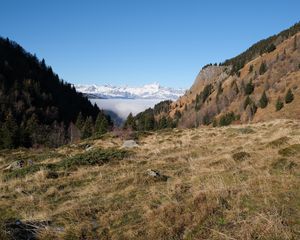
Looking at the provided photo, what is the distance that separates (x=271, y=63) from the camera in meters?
189

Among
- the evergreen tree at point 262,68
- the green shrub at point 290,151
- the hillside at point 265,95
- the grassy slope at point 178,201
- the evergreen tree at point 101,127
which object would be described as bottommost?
the grassy slope at point 178,201

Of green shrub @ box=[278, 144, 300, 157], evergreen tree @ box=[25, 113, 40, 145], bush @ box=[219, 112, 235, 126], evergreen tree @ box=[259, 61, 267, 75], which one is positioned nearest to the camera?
green shrub @ box=[278, 144, 300, 157]

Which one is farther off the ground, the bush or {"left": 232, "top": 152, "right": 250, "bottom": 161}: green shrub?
the bush

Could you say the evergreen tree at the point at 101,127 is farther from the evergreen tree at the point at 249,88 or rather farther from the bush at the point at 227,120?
the evergreen tree at the point at 249,88

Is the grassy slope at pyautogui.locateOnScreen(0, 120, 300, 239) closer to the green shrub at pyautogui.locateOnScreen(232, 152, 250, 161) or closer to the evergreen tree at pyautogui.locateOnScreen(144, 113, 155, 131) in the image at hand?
the green shrub at pyautogui.locateOnScreen(232, 152, 250, 161)

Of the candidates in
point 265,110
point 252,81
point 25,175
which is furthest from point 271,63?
point 25,175

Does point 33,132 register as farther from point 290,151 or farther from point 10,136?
point 290,151

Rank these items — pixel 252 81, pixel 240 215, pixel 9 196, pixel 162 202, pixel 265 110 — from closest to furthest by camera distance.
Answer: pixel 240 215, pixel 162 202, pixel 9 196, pixel 265 110, pixel 252 81

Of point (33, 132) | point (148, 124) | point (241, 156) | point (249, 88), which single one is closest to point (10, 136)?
point (33, 132)

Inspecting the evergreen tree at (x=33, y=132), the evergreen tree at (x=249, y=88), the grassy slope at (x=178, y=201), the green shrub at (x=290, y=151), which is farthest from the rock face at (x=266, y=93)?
the grassy slope at (x=178, y=201)

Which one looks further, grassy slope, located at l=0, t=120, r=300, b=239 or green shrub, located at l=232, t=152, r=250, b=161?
green shrub, located at l=232, t=152, r=250, b=161

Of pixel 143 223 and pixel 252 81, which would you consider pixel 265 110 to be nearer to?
pixel 252 81

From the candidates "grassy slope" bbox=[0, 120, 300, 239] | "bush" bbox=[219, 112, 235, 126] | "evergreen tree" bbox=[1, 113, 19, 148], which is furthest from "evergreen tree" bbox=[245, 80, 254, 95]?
"grassy slope" bbox=[0, 120, 300, 239]

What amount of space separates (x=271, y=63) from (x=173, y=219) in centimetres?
19736
